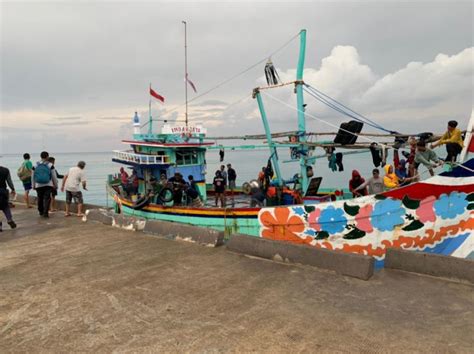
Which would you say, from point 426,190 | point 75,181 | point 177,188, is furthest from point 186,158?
point 426,190

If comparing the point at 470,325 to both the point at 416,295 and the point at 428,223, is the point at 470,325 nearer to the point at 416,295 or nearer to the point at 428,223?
the point at 416,295

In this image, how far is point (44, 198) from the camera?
34.0 feet

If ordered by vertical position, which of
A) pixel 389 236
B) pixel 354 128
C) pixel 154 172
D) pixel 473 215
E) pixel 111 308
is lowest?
pixel 111 308

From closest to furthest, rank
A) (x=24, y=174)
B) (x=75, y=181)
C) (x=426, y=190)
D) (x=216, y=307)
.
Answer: (x=216, y=307) → (x=426, y=190) → (x=75, y=181) → (x=24, y=174)

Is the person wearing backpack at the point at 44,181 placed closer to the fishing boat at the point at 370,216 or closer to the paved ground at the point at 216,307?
the fishing boat at the point at 370,216

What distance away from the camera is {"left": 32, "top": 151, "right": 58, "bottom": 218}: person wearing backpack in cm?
971

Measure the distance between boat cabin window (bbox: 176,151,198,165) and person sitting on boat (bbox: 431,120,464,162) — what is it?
10483 millimetres

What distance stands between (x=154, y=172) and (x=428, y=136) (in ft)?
35.9

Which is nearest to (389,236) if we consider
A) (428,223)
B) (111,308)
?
(428,223)

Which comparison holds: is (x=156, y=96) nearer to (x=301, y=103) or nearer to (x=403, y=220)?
(x=301, y=103)

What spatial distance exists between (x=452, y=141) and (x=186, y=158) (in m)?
10.8

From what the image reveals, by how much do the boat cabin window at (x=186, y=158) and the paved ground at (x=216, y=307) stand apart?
341 inches

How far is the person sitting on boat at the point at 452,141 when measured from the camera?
6.37 m

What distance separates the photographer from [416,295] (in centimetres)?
429
